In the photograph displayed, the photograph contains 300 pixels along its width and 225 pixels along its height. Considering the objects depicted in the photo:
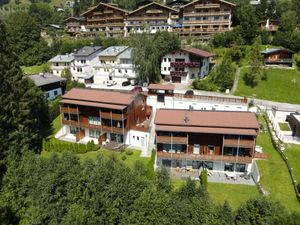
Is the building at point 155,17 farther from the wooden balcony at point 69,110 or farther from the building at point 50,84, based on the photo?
the wooden balcony at point 69,110

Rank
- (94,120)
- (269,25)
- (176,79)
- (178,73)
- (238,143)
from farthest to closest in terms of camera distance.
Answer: (269,25) < (176,79) < (178,73) < (94,120) < (238,143)

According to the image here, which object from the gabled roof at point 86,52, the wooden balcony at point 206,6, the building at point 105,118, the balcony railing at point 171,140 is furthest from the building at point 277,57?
the gabled roof at point 86,52

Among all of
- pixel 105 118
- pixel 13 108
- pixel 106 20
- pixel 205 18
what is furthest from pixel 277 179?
pixel 106 20

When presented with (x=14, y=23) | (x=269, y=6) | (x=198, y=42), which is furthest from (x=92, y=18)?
(x=269, y=6)

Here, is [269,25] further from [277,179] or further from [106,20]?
[277,179]

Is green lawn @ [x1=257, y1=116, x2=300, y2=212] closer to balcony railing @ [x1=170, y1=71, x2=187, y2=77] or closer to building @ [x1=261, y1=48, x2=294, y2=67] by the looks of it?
balcony railing @ [x1=170, y1=71, x2=187, y2=77]

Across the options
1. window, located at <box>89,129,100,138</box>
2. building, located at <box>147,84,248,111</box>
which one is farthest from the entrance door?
window, located at <box>89,129,100,138</box>
